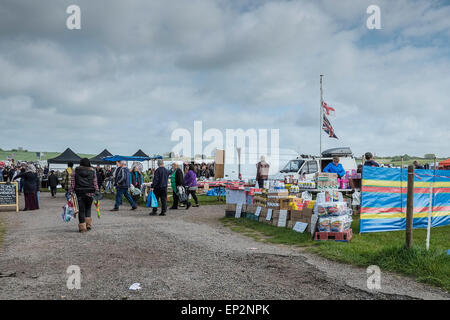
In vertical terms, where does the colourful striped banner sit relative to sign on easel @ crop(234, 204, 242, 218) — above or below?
above

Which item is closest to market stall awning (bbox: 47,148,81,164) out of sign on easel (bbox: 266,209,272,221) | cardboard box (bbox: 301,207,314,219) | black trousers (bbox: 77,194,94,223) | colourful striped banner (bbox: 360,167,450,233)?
black trousers (bbox: 77,194,94,223)

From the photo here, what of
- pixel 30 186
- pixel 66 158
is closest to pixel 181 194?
pixel 30 186

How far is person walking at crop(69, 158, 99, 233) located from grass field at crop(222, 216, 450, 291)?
3.99m

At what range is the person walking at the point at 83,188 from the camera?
379 inches

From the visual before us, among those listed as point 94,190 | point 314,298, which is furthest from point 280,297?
point 94,190

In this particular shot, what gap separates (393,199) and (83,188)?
7.76 meters

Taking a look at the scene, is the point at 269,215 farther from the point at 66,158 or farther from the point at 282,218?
the point at 66,158

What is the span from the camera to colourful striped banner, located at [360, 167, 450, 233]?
900 cm

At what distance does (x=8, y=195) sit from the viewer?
51.3ft

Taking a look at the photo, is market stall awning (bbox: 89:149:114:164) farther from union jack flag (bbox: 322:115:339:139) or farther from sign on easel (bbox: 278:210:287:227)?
sign on easel (bbox: 278:210:287:227)

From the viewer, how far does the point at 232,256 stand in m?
7.04

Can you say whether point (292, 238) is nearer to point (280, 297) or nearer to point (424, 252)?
point (424, 252)

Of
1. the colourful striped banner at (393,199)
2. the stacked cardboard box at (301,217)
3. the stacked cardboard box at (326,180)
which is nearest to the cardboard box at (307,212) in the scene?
the stacked cardboard box at (301,217)

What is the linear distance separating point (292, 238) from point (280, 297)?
4.33 meters
